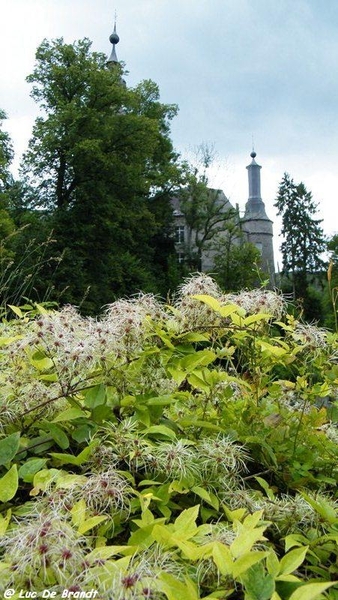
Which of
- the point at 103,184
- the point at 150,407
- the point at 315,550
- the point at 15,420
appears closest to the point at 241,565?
the point at 315,550

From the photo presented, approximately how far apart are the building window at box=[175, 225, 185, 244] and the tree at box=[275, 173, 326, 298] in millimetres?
7081

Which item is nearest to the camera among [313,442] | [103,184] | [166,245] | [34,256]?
[313,442]

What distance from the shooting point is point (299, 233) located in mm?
35875

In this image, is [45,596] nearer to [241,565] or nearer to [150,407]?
[241,565]

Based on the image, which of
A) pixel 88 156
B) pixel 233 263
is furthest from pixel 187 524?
pixel 233 263

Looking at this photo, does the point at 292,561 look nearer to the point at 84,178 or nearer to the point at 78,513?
the point at 78,513

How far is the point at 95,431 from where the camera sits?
1051 millimetres

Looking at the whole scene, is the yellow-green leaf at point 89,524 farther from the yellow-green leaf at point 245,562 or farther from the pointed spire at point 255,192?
the pointed spire at point 255,192

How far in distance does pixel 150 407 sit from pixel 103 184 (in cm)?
2062

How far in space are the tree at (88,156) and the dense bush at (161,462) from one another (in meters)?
18.4

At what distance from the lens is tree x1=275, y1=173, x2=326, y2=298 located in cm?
3462

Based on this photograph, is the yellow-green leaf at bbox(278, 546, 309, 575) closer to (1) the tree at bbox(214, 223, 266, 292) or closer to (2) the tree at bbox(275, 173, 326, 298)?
(1) the tree at bbox(214, 223, 266, 292)

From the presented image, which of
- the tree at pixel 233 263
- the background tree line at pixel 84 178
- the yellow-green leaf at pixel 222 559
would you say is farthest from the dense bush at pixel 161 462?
the tree at pixel 233 263

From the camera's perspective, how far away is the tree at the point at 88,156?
20.5m
